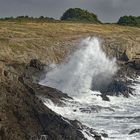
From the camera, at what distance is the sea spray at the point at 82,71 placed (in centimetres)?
5044

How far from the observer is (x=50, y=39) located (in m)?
68.2

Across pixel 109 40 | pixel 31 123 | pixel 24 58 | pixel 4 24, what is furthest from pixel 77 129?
pixel 4 24

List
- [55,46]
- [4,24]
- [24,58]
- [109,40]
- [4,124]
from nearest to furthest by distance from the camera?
1. [4,124]
2. [24,58]
3. [55,46]
4. [109,40]
5. [4,24]

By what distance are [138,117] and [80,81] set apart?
1277 cm

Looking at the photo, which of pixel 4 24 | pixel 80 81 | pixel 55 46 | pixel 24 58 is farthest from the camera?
pixel 4 24

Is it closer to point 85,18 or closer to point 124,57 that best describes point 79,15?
point 85,18

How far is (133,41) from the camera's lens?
7506 cm

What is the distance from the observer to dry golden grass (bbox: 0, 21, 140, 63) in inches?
2370

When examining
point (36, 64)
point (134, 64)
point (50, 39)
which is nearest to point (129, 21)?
point (50, 39)

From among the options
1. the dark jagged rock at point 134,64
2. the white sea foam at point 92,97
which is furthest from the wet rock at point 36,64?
the dark jagged rock at point 134,64

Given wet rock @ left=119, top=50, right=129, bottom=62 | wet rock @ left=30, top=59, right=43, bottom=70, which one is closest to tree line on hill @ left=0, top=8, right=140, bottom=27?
wet rock @ left=119, top=50, right=129, bottom=62

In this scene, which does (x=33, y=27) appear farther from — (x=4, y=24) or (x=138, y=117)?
(x=138, y=117)

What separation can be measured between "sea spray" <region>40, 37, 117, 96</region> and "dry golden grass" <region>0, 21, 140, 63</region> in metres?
3.83

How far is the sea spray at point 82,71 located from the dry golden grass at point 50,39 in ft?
12.6
